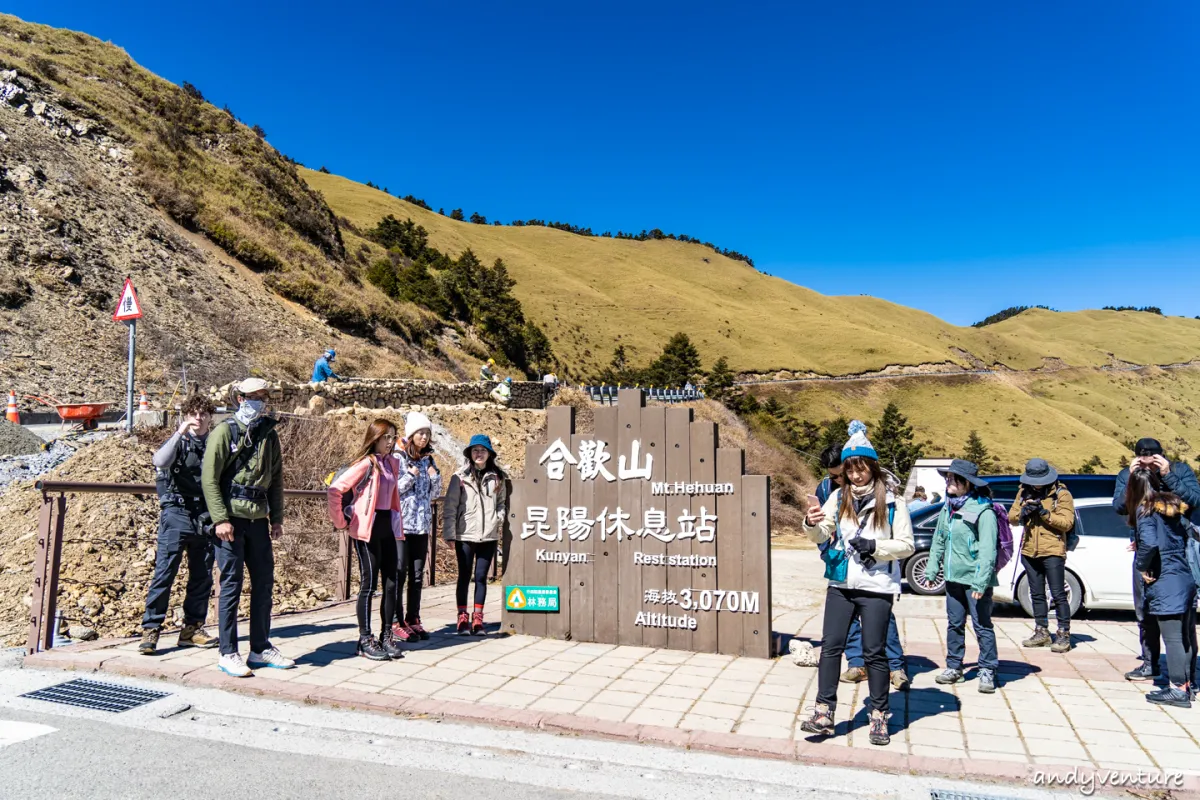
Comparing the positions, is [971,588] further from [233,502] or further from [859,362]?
[859,362]

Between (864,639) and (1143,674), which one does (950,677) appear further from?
(864,639)

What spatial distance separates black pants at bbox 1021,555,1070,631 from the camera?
265 inches

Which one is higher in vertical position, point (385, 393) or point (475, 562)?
point (385, 393)

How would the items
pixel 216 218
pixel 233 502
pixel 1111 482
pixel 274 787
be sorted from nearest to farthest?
pixel 274 787
pixel 233 502
pixel 1111 482
pixel 216 218

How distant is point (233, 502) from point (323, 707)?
4.86 feet

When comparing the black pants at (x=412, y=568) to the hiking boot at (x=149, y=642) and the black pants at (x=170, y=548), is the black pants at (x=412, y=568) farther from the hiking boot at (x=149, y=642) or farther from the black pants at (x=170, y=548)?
the hiking boot at (x=149, y=642)

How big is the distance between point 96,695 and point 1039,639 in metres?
7.15

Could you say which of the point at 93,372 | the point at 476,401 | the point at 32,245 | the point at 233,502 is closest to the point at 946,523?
the point at 233,502

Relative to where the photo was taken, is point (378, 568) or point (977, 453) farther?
point (977, 453)

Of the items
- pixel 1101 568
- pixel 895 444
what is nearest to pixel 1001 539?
pixel 1101 568

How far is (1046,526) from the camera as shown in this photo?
21.9 feet

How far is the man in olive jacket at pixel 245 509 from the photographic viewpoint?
5273mm

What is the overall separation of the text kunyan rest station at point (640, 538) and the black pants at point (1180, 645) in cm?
264

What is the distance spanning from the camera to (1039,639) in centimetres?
690
